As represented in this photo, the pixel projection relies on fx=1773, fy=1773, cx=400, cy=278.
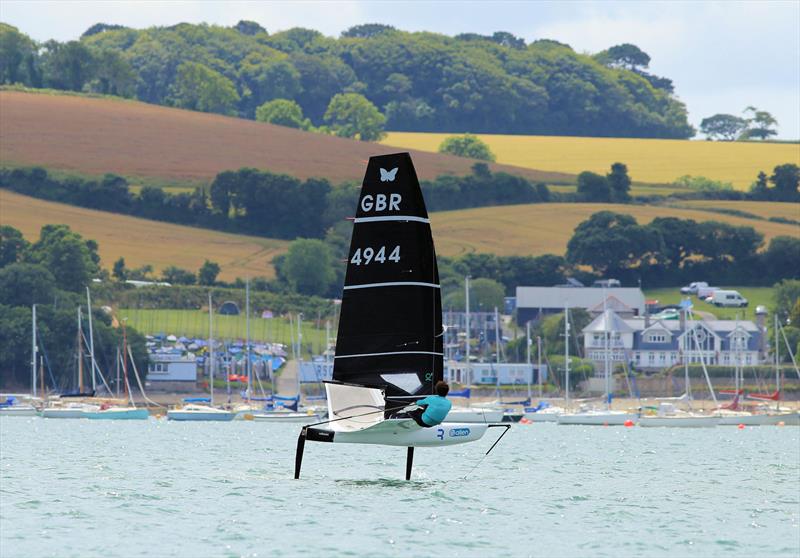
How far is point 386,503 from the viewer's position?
1273 inches

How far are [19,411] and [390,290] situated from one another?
64.0 metres

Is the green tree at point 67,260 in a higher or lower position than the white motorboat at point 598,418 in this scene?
higher

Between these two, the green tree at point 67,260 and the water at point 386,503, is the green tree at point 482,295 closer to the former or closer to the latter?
the green tree at point 67,260

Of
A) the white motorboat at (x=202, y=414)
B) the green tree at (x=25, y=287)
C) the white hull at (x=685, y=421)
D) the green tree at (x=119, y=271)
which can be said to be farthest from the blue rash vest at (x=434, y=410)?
the green tree at (x=119, y=271)

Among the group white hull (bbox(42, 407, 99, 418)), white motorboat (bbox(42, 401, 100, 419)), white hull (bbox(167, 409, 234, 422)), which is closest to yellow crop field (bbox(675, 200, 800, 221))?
white hull (bbox(167, 409, 234, 422))

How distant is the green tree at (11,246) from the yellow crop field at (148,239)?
335 inches

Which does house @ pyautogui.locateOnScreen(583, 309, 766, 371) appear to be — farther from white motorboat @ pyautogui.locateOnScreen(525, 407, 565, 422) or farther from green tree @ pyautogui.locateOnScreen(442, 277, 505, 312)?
white motorboat @ pyautogui.locateOnScreen(525, 407, 565, 422)

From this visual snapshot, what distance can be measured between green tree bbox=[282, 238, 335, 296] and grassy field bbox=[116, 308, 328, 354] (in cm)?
1672

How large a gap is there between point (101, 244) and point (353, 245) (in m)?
→ 132

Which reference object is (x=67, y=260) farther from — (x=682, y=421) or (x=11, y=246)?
(x=682, y=421)

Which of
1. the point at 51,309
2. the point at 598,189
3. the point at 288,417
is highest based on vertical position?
the point at 598,189

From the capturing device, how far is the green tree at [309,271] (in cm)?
15975

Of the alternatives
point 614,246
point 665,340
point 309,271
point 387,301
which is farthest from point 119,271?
point 387,301

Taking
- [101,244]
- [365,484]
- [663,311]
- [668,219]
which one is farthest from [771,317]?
[365,484]
